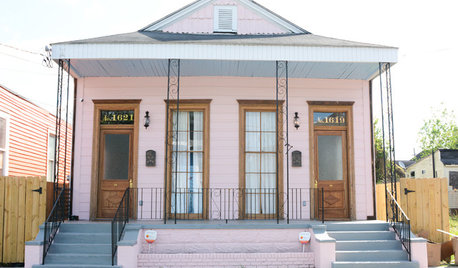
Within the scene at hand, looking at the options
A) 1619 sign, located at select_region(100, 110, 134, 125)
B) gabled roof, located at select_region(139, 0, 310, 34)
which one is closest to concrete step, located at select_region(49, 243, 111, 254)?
1619 sign, located at select_region(100, 110, 134, 125)

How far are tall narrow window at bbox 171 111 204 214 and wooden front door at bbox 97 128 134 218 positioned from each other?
968 millimetres

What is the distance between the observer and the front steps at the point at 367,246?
24.7 ft

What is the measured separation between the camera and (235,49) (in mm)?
8148

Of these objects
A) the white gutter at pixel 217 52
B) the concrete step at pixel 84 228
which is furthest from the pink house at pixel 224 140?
the concrete step at pixel 84 228

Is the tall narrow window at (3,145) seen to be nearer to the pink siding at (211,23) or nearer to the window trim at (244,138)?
the pink siding at (211,23)

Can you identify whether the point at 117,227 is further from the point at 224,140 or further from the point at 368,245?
the point at 368,245

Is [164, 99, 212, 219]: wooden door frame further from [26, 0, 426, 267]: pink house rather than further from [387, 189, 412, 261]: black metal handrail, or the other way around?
[387, 189, 412, 261]: black metal handrail

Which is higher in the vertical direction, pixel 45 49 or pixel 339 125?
pixel 45 49

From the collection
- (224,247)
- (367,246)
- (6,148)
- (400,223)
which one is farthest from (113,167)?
(400,223)

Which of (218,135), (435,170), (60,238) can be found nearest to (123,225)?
(60,238)

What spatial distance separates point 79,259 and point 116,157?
9.11ft

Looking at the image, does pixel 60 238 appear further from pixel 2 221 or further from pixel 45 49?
pixel 45 49

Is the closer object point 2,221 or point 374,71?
point 2,221

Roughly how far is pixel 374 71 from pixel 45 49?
6.35 m
